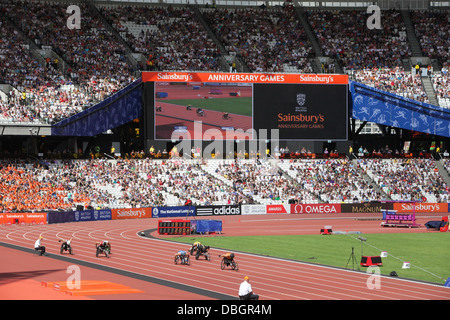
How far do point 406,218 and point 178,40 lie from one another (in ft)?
109

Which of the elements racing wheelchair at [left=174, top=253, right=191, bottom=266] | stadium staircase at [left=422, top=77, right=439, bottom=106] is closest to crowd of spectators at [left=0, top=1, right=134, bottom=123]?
stadium staircase at [left=422, top=77, right=439, bottom=106]

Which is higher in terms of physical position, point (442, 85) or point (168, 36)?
point (168, 36)

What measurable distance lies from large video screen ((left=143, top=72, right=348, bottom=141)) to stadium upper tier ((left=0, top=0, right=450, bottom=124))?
4096mm

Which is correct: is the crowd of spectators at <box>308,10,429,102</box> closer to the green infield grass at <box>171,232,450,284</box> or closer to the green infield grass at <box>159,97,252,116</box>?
the green infield grass at <box>159,97,252,116</box>

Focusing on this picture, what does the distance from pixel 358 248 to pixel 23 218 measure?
28.1 m

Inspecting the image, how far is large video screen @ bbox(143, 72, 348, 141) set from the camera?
64.9 meters

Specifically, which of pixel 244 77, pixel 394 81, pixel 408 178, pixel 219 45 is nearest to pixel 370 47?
pixel 394 81

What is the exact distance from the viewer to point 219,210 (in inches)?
2454

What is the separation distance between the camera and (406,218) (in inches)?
2067

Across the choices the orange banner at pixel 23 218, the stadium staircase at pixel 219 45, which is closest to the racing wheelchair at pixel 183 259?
the orange banner at pixel 23 218

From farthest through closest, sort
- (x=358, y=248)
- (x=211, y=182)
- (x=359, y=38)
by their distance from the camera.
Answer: (x=359, y=38) < (x=211, y=182) < (x=358, y=248)

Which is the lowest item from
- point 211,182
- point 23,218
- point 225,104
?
point 23,218

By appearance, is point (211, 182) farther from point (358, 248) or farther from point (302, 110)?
point (358, 248)
